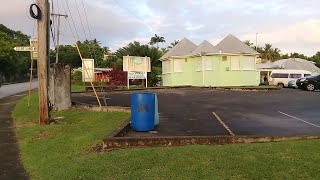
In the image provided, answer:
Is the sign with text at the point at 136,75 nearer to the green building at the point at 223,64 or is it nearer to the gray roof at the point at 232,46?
the green building at the point at 223,64

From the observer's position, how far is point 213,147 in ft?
28.0

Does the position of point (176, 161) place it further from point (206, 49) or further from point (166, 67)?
point (166, 67)

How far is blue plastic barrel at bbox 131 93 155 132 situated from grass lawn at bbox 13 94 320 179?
1.28 metres

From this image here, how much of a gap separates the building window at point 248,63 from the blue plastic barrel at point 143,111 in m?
26.1

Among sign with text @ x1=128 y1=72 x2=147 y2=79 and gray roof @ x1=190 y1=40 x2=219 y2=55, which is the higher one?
gray roof @ x1=190 y1=40 x2=219 y2=55

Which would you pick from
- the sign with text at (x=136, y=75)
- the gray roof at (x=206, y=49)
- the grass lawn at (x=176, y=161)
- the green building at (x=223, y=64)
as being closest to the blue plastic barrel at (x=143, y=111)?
the grass lawn at (x=176, y=161)

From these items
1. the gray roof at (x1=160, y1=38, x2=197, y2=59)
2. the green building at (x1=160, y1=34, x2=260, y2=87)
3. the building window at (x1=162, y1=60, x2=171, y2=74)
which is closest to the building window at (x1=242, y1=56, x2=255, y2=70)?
the green building at (x1=160, y1=34, x2=260, y2=87)

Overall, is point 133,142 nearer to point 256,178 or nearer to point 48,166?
point 48,166

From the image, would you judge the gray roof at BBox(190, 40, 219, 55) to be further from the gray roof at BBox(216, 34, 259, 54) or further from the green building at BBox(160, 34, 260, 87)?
the gray roof at BBox(216, 34, 259, 54)

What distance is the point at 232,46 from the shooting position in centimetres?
3638

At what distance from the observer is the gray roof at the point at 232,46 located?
35.8 metres

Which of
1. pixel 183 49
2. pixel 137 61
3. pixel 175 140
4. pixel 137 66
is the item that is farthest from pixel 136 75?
pixel 175 140

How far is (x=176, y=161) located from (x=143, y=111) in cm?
350

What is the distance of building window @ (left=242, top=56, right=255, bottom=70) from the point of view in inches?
1414
